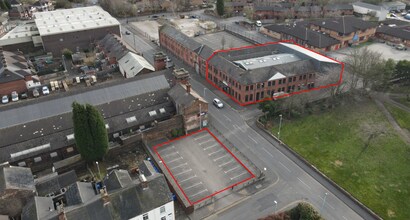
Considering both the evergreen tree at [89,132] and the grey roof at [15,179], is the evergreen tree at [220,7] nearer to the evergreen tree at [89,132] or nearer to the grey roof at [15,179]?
the evergreen tree at [89,132]

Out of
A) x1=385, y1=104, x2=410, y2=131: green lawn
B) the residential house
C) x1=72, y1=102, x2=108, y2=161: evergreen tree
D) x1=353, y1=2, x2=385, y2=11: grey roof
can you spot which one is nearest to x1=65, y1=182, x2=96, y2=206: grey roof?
x1=72, y1=102, x2=108, y2=161: evergreen tree

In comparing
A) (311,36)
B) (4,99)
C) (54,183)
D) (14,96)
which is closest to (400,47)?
(311,36)

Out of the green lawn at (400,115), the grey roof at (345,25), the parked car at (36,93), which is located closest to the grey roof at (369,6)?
the grey roof at (345,25)

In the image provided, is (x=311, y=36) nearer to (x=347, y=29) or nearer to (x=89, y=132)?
(x=347, y=29)

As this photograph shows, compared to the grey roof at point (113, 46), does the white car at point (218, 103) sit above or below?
below

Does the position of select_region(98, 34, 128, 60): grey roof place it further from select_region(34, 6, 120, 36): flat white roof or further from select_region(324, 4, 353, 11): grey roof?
select_region(324, 4, 353, 11): grey roof

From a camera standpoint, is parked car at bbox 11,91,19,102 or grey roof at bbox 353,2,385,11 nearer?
parked car at bbox 11,91,19,102
